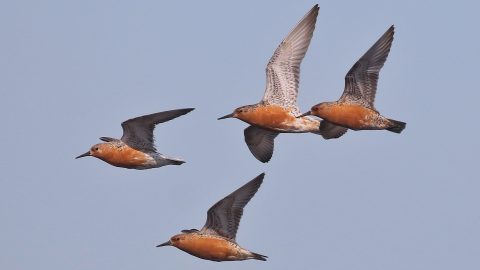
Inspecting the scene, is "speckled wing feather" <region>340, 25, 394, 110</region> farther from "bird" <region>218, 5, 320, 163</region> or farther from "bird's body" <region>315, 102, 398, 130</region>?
"bird" <region>218, 5, 320, 163</region>

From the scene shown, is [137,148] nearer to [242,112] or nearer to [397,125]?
[242,112]

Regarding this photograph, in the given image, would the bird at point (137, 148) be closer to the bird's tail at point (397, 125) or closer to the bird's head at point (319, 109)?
the bird's head at point (319, 109)

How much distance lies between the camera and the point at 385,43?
83.8 ft

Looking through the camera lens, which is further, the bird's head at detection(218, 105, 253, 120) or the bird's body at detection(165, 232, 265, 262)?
the bird's head at detection(218, 105, 253, 120)

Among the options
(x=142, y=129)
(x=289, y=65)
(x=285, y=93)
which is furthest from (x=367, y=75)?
(x=142, y=129)

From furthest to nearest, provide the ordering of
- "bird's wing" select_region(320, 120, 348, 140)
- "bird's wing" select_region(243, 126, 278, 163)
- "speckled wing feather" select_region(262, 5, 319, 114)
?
"bird's wing" select_region(243, 126, 278, 163) → "speckled wing feather" select_region(262, 5, 319, 114) → "bird's wing" select_region(320, 120, 348, 140)

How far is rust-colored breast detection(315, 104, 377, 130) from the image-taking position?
25.2 m

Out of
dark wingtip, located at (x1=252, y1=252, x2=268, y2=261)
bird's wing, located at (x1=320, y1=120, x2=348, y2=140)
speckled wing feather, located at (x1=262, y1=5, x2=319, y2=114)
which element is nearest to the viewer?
dark wingtip, located at (x1=252, y1=252, x2=268, y2=261)

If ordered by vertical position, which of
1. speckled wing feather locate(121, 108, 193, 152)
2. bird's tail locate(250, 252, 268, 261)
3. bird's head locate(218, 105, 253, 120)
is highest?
bird's head locate(218, 105, 253, 120)

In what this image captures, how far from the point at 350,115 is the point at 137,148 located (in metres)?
5.05

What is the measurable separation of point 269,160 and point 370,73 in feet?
18.4

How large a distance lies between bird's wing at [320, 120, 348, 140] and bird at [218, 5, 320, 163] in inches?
14.9

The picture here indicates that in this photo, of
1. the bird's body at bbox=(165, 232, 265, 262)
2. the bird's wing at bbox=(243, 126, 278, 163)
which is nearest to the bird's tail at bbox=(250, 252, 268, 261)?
the bird's body at bbox=(165, 232, 265, 262)

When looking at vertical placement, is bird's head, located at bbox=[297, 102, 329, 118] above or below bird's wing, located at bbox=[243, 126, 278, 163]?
above
